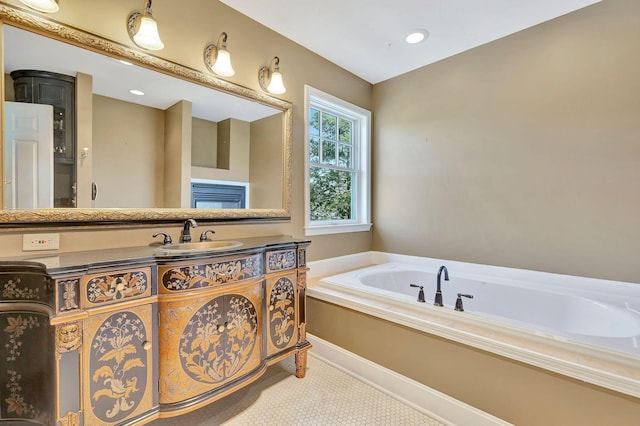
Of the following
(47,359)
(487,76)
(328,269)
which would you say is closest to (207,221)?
(47,359)

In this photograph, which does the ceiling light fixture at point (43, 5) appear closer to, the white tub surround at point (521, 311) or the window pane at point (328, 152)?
the window pane at point (328, 152)

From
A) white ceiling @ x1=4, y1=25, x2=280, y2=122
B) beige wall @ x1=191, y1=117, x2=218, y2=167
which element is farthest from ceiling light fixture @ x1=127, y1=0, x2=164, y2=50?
beige wall @ x1=191, y1=117, x2=218, y2=167

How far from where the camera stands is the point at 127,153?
1603 mm

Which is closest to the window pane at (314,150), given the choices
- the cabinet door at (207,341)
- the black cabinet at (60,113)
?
the cabinet door at (207,341)

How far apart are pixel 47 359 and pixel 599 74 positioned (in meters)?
3.43

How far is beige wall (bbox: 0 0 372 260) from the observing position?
1.44 metres

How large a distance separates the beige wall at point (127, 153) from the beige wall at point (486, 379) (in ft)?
4.95

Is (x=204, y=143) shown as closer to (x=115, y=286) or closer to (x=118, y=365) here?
(x=115, y=286)

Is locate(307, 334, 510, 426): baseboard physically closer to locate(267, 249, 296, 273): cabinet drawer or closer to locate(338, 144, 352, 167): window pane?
locate(267, 249, 296, 273): cabinet drawer

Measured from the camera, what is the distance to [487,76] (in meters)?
2.42

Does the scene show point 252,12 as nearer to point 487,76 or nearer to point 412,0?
point 412,0

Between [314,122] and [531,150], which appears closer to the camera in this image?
[531,150]

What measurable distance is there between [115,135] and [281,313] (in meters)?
1.39

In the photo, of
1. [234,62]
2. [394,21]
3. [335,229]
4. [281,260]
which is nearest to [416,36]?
[394,21]
